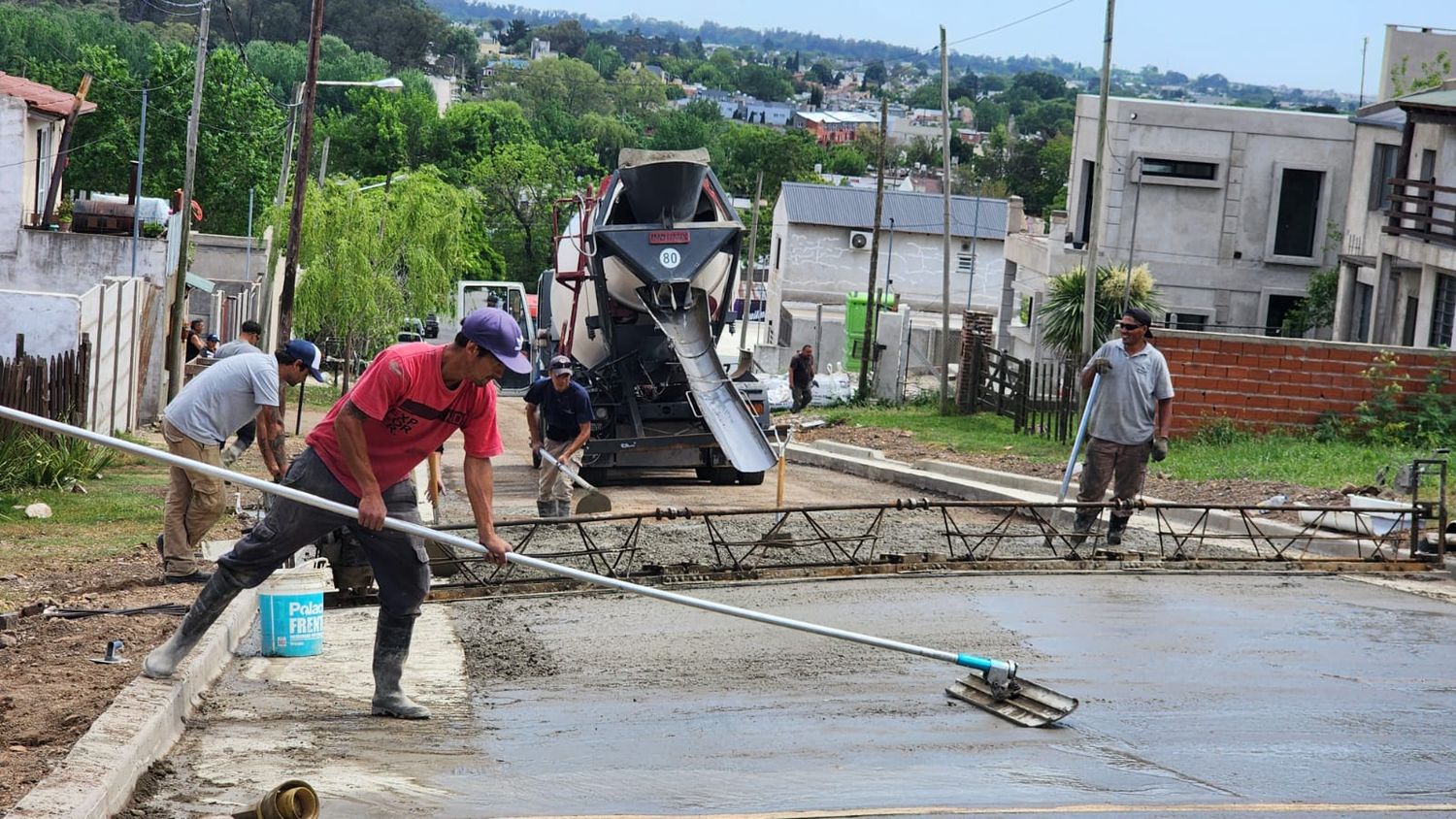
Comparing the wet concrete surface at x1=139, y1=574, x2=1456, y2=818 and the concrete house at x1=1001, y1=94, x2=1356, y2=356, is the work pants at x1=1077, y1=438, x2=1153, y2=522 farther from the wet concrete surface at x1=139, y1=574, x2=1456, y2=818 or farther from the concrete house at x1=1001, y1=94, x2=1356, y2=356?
the concrete house at x1=1001, y1=94, x2=1356, y2=356

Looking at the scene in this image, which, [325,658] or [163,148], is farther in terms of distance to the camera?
[163,148]

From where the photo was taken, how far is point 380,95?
89.0m

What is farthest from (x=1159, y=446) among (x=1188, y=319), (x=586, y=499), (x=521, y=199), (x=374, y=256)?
(x=521, y=199)

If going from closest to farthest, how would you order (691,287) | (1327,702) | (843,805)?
(843,805) → (1327,702) → (691,287)

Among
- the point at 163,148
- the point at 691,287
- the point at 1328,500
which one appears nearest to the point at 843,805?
the point at 1328,500

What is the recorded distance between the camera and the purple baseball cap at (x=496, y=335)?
655cm

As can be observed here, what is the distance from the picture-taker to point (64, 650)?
740 centimetres

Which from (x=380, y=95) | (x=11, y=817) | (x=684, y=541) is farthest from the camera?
(x=380, y=95)

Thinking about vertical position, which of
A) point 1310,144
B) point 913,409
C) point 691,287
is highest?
point 1310,144

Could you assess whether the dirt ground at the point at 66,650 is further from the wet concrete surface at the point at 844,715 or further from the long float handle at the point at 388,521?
the long float handle at the point at 388,521

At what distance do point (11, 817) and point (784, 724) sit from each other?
3.08m

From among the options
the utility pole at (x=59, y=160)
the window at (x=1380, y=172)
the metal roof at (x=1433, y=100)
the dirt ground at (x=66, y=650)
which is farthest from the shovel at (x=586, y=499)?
the utility pole at (x=59, y=160)

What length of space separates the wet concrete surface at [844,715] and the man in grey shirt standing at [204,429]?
3.90 feet

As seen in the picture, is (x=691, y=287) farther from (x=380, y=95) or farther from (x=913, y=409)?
(x=380, y=95)
